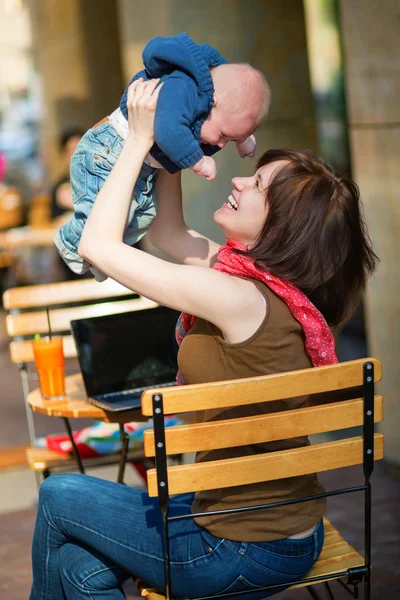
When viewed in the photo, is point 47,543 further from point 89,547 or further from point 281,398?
point 281,398

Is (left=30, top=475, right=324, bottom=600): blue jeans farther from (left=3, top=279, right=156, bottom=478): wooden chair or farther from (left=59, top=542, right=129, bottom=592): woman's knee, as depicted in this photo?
(left=3, top=279, right=156, bottom=478): wooden chair

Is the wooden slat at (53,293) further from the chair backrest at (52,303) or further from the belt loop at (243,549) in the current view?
the belt loop at (243,549)

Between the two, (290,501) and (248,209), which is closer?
(290,501)

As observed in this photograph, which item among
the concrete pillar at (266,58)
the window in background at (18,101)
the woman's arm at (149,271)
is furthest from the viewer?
the window in background at (18,101)

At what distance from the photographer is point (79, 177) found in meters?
2.12

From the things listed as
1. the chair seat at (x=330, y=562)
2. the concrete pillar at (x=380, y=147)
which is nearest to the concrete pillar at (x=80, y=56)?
the concrete pillar at (x=380, y=147)

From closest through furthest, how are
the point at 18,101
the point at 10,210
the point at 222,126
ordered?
the point at 222,126, the point at 10,210, the point at 18,101

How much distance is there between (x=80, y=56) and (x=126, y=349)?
20.2ft

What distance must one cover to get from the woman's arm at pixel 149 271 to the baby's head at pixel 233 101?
188mm

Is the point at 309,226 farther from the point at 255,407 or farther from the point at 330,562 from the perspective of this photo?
the point at 330,562

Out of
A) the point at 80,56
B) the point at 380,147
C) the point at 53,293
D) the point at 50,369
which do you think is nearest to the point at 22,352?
the point at 53,293

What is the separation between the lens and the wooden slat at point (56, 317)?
11.1ft

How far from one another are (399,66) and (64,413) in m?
1.84

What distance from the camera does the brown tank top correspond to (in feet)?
6.30
